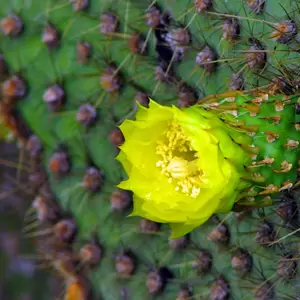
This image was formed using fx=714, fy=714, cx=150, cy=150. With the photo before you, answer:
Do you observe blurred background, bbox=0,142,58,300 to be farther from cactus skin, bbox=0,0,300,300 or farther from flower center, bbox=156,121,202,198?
flower center, bbox=156,121,202,198

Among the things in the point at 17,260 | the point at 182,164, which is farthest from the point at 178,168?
the point at 17,260

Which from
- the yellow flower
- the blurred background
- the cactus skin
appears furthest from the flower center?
the blurred background

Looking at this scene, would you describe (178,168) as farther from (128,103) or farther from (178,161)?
(128,103)

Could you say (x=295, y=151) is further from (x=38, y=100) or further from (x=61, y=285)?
(x=61, y=285)

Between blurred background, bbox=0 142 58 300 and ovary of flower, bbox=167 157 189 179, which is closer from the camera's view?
ovary of flower, bbox=167 157 189 179

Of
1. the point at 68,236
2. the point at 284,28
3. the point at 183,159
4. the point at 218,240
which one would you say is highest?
the point at 284,28

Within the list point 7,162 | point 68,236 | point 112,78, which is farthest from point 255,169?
point 7,162

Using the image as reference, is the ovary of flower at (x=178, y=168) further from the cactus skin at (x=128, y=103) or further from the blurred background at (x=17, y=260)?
the blurred background at (x=17, y=260)
